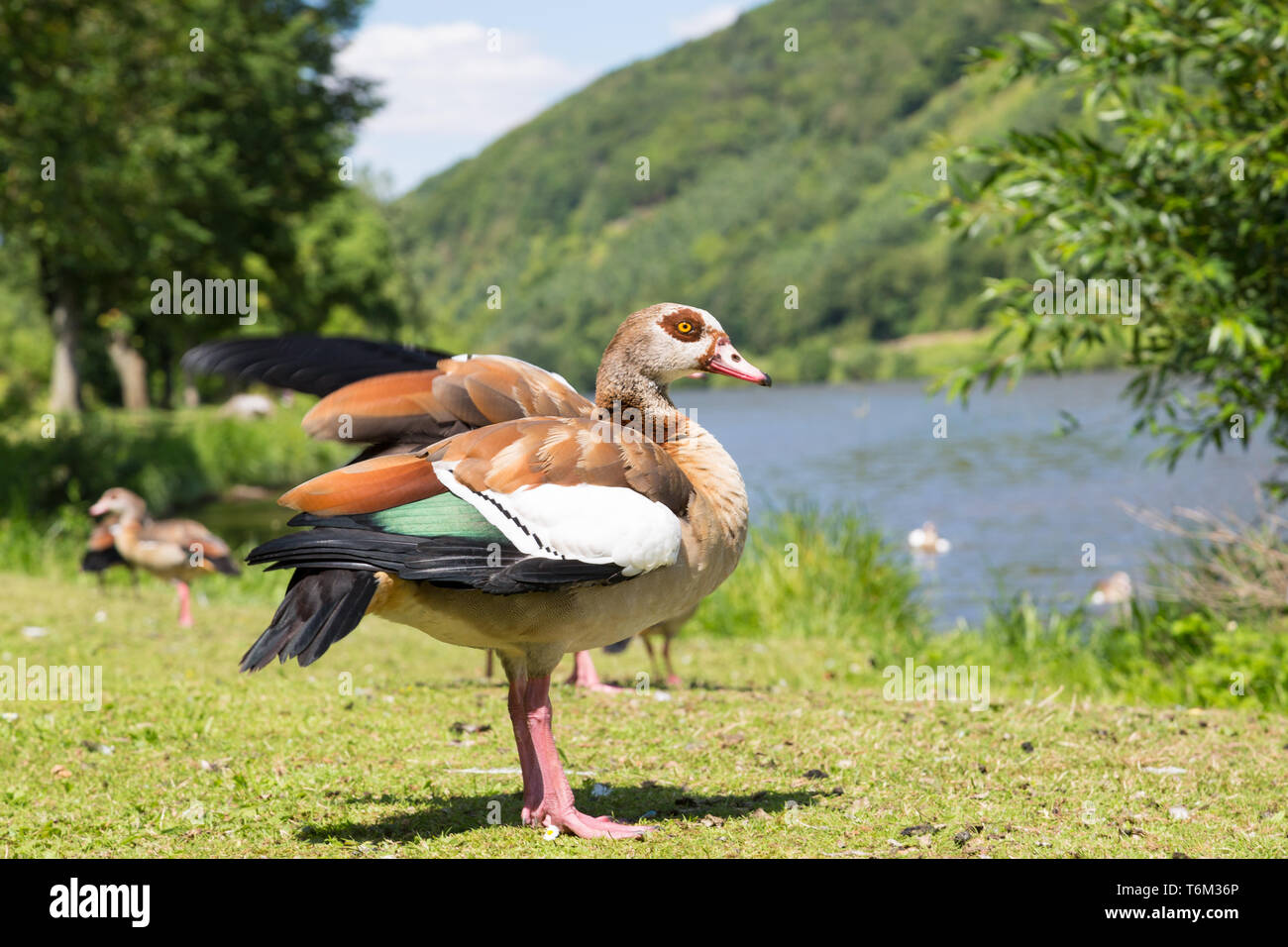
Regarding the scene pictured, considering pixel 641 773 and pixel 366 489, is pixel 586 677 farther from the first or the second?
pixel 366 489

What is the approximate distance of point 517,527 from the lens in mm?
5070

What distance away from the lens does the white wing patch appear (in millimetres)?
5031

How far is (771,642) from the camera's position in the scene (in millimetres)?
14531

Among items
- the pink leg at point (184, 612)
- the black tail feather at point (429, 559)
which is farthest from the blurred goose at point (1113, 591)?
the black tail feather at point (429, 559)

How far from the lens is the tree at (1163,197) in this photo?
11.4m

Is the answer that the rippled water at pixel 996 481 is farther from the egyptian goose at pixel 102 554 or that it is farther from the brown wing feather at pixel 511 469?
the egyptian goose at pixel 102 554

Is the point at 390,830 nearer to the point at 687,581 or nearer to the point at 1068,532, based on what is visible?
the point at 687,581

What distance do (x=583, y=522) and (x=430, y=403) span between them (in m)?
1.21

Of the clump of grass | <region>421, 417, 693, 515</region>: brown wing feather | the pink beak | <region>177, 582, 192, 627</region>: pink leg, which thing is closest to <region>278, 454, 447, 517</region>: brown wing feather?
<region>421, 417, 693, 515</region>: brown wing feather

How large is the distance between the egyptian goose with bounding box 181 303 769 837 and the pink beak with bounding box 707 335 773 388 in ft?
0.04

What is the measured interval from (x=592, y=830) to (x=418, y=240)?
8992 centimetres

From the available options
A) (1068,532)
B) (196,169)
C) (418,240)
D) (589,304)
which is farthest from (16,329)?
(1068,532)

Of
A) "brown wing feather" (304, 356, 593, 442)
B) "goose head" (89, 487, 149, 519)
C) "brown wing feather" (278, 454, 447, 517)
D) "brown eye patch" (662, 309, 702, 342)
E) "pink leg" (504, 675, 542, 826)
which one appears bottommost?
"pink leg" (504, 675, 542, 826)

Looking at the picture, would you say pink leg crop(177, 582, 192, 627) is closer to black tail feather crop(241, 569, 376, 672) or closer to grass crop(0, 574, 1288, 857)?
grass crop(0, 574, 1288, 857)
